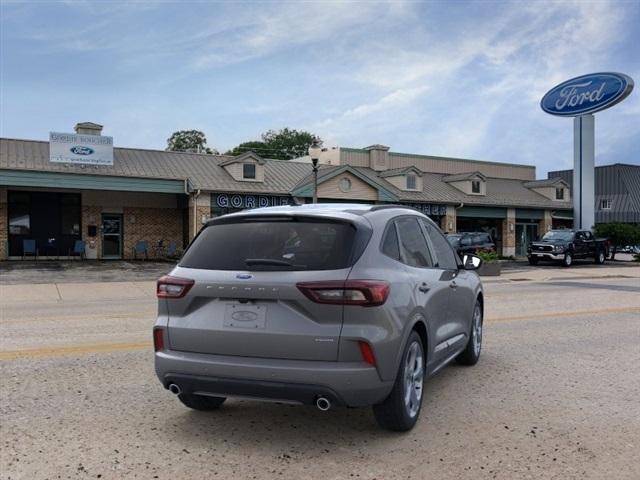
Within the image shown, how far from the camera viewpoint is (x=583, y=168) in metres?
37.6

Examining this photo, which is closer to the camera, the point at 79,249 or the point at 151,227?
the point at 79,249

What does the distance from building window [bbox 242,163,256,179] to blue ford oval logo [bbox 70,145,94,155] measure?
291 inches

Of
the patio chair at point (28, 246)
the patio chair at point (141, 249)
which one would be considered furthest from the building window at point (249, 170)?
the patio chair at point (28, 246)

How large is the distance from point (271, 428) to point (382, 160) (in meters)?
37.7

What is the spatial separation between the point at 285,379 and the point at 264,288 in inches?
24.6

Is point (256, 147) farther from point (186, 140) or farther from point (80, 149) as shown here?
point (80, 149)

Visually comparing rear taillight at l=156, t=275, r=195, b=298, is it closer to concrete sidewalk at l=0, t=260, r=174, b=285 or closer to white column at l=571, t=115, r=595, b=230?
concrete sidewalk at l=0, t=260, r=174, b=285

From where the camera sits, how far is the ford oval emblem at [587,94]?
34312 mm

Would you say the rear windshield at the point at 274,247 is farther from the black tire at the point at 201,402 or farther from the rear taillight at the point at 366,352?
the black tire at the point at 201,402

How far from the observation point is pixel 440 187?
4012cm

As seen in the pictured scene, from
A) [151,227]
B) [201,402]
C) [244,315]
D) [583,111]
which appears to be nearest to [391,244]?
[244,315]

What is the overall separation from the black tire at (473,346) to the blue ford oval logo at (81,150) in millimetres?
24884

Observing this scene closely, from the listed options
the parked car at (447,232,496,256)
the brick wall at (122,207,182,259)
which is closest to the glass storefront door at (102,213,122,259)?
the brick wall at (122,207,182,259)

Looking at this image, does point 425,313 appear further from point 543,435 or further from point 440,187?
point 440,187
